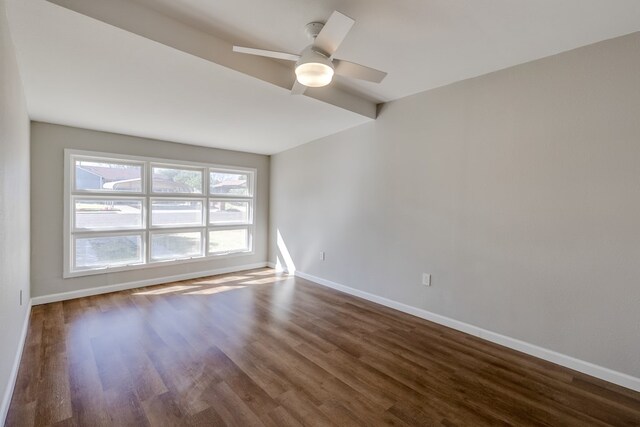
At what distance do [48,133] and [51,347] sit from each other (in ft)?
8.54

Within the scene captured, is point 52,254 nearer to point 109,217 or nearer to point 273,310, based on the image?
point 109,217

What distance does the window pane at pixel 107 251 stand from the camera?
3.79 m

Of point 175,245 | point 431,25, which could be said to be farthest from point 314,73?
point 175,245

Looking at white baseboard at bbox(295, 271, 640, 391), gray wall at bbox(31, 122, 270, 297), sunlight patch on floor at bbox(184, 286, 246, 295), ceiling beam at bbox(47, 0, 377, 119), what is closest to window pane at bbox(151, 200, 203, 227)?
gray wall at bbox(31, 122, 270, 297)

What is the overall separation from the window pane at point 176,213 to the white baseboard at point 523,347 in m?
3.07

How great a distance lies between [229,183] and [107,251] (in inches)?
82.7

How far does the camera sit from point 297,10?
188cm

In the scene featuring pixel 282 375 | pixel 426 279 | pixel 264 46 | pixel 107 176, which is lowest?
pixel 282 375

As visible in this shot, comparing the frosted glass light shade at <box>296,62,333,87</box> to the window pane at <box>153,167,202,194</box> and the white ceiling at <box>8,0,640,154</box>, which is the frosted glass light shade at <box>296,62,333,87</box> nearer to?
the white ceiling at <box>8,0,640,154</box>

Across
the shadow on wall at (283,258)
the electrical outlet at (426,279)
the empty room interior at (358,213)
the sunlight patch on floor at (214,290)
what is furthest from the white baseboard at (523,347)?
the sunlight patch on floor at (214,290)

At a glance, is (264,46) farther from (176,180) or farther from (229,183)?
(229,183)

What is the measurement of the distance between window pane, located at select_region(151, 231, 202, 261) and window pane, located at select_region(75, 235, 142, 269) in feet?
0.69

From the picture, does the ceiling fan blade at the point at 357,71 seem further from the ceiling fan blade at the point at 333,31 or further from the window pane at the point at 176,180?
the window pane at the point at 176,180

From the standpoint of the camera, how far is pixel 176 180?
4.57 metres
